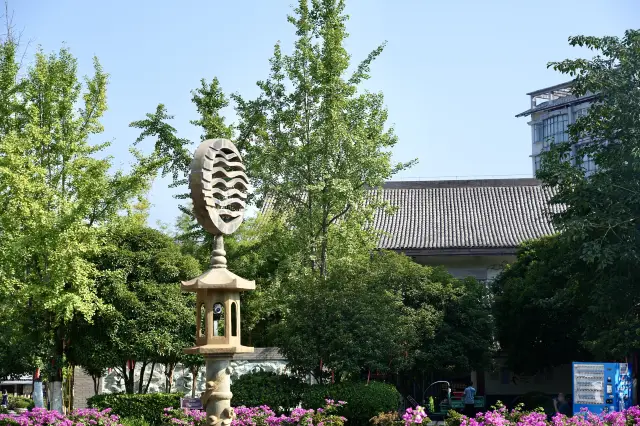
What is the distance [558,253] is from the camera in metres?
22.8

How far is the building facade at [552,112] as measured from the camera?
192 ft

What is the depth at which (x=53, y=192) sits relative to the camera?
1956cm

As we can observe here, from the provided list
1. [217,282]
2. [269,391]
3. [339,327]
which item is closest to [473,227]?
[339,327]

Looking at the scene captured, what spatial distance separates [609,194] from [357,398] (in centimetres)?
677

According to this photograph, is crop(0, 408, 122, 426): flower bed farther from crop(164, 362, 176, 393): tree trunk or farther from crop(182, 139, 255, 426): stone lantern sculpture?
crop(164, 362, 176, 393): tree trunk

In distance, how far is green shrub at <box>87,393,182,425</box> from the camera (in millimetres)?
19719

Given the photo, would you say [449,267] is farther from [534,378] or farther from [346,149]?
[346,149]

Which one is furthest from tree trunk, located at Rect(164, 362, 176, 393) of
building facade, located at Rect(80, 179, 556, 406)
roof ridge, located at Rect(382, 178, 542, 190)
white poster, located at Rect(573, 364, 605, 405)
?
roof ridge, located at Rect(382, 178, 542, 190)

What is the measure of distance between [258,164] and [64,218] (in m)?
5.84

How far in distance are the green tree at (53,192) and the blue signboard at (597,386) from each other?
9757 millimetres

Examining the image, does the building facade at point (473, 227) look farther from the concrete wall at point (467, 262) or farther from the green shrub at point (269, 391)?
the green shrub at point (269, 391)

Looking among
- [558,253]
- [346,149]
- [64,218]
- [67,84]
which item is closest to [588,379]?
[558,253]

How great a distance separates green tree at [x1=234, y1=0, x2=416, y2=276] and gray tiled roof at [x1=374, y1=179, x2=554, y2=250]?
11411mm

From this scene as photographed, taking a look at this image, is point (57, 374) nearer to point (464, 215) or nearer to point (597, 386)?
point (597, 386)
